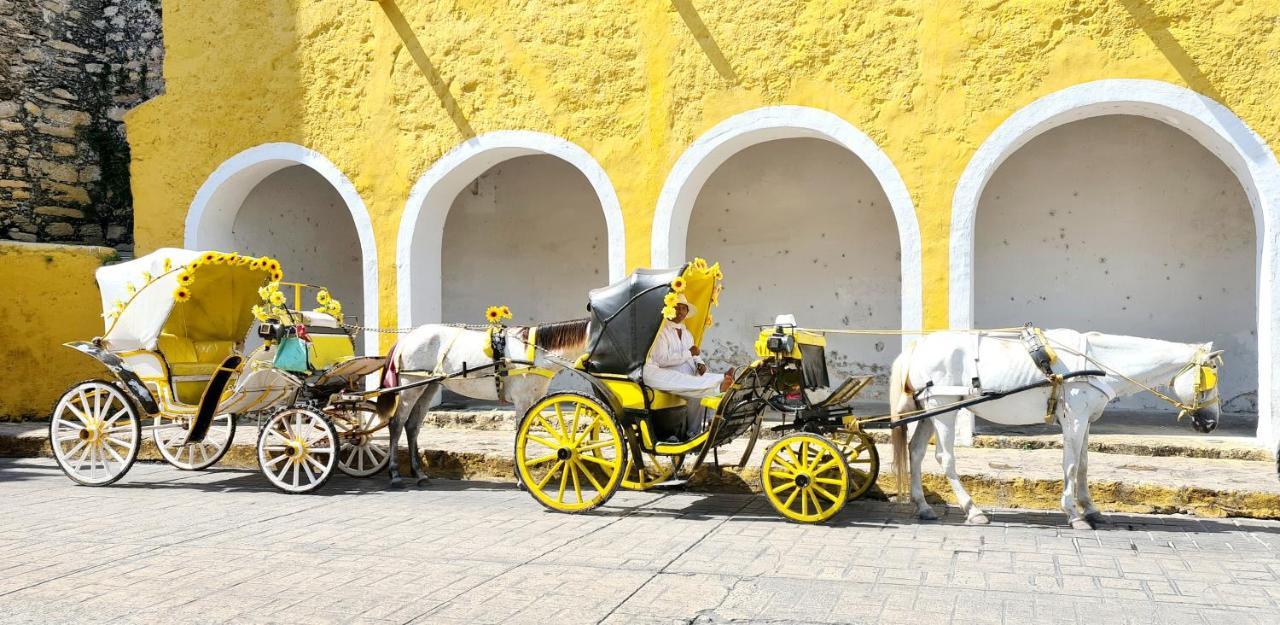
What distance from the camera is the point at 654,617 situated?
438 cm

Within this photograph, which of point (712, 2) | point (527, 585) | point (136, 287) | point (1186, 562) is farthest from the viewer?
A: point (712, 2)

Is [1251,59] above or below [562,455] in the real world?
above

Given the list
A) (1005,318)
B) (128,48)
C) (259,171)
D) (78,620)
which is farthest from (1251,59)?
(128,48)

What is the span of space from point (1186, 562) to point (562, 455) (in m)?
3.62

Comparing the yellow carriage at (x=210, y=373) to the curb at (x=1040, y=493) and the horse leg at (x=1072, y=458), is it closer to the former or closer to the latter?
the curb at (x=1040, y=493)

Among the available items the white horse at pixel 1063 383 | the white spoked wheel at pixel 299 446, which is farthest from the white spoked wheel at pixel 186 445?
the white horse at pixel 1063 383

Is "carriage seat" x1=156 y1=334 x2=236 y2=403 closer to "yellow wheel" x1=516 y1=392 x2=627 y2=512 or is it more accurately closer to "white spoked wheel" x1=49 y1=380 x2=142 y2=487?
"white spoked wheel" x1=49 y1=380 x2=142 y2=487

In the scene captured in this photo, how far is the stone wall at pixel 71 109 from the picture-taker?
13.6 m

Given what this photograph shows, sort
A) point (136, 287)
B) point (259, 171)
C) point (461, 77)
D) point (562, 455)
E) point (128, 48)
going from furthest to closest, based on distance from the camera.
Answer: point (128, 48)
point (259, 171)
point (461, 77)
point (136, 287)
point (562, 455)

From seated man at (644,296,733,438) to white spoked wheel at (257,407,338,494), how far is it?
251 centimetres

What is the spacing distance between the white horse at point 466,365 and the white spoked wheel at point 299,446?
1.96 feet

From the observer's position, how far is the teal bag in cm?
790

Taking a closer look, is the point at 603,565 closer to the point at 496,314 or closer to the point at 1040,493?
the point at 496,314

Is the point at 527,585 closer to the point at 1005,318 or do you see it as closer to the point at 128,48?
the point at 1005,318
